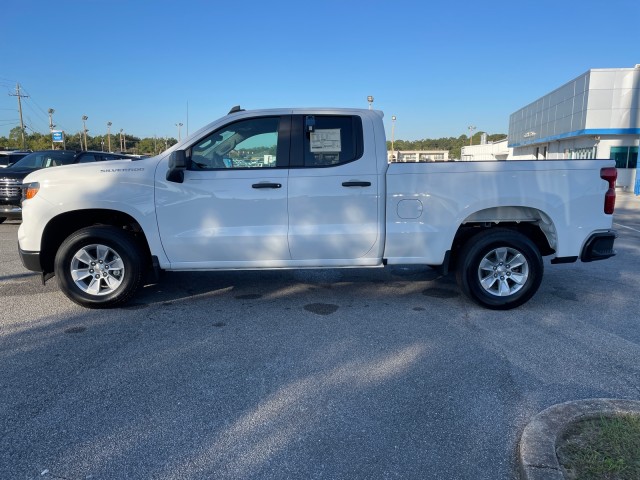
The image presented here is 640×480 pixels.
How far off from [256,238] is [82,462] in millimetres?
2821

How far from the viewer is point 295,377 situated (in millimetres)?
3732

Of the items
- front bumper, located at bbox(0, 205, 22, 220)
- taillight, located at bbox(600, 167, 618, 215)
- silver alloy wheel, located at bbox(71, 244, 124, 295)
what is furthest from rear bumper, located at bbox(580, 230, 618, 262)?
front bumper, located at bbox(0, 205, 22, 220)

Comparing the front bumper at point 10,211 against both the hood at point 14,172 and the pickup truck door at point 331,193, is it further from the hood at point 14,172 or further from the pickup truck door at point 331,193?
the pickup truck door at point 331,193

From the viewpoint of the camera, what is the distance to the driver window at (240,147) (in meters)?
5.17

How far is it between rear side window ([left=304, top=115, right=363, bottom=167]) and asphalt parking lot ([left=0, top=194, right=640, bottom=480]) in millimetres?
1659

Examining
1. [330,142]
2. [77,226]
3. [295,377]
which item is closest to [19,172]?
[77,226]

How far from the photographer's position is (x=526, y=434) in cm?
282

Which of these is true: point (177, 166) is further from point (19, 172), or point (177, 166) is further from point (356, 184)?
point (19, 172)

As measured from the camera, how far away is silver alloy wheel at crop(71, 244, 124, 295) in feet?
17.1

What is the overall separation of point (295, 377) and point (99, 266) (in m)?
2.81

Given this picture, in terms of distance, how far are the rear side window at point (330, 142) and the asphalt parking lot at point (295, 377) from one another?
1.66m

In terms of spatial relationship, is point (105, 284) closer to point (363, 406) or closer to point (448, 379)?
point (363, 406)

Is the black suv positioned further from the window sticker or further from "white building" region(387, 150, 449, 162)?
"white building" region(387, 150, 449, 162)

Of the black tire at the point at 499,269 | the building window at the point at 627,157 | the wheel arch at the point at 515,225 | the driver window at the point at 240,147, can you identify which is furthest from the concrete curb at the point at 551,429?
the building window at the point at 627,157
